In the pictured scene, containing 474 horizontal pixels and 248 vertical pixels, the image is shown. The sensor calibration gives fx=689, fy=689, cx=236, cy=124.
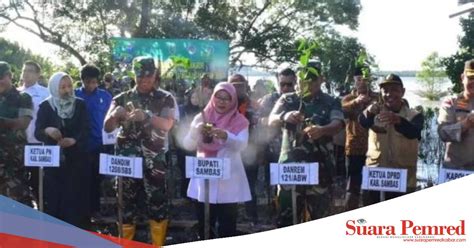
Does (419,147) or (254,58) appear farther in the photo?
(419,147)

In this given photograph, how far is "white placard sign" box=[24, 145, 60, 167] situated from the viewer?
124 inches

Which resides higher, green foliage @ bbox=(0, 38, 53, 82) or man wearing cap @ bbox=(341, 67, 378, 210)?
green foliage @ bbox=(0, 38, 53, 82)

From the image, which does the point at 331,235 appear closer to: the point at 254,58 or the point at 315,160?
the point at 315,160

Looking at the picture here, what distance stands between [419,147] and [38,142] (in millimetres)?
1716

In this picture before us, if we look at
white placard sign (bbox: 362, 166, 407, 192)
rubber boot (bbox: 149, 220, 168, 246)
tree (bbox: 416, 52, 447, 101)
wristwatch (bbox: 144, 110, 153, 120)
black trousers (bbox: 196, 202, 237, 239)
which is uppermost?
tree (bbox: 416, 52, 447, 101)

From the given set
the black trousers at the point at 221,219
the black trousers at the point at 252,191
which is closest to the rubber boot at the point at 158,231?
the black trousers at the point at 221,219

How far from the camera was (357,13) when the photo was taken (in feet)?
9.33

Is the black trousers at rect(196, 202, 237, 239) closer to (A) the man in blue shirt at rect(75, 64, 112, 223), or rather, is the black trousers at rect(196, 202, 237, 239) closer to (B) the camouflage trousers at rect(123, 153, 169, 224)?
(B) the camouflage trousers at rect(123, 153, 169, 224)

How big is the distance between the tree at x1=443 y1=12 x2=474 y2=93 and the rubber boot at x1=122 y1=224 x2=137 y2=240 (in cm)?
162

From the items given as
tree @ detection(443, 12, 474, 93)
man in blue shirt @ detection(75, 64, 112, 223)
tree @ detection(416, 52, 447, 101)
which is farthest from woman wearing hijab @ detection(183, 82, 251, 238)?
tree @ detection(443, 12, 474, 93)

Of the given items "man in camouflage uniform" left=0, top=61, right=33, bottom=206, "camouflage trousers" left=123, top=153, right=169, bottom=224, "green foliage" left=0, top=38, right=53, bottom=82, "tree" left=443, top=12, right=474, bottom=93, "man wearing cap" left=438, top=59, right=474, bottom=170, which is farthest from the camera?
"camouflage trousers" left=123, top=153, right=169, bottom=224

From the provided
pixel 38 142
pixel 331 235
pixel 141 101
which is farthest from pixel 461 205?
pixel 38 142

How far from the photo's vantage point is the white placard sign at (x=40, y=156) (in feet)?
10.3

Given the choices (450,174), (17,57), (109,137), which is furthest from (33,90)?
(450,174)
